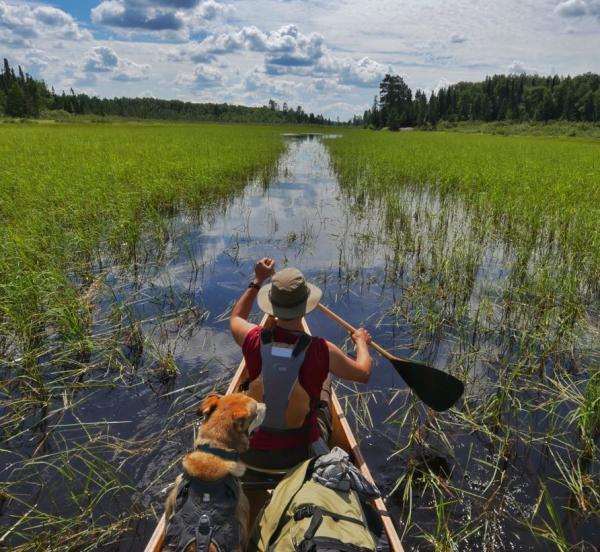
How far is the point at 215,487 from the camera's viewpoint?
2.13 metres

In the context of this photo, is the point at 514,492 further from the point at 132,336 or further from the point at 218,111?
the point at 218,111

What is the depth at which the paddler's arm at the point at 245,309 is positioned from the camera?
10.5 ft

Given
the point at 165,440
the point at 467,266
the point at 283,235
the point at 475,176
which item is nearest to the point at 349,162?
the point at 475,176

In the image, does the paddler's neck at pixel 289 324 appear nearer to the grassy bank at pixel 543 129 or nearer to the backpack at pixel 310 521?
the backpack at pixel 310 521

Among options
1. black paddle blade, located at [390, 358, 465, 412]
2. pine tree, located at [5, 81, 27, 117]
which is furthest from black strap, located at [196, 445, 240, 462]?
pine tree, located at [5, 81, 27, 117]

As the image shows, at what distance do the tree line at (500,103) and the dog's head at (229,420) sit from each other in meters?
90.8

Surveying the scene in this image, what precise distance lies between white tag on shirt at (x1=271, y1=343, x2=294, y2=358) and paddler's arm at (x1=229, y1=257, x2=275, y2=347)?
53cm

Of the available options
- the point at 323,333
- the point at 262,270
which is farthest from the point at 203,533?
the point at 323,333

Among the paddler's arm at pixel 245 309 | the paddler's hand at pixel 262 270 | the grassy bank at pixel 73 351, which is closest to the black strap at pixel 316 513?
the paddler's arm at pixel 245 309

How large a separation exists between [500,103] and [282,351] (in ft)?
376

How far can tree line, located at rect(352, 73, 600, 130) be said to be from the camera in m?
81.8

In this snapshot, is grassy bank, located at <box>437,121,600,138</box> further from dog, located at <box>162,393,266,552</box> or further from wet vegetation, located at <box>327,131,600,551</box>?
dog, located at <box>162,393,266,552</box>

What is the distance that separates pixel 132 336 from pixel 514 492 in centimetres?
452

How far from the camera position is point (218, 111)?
167 m
